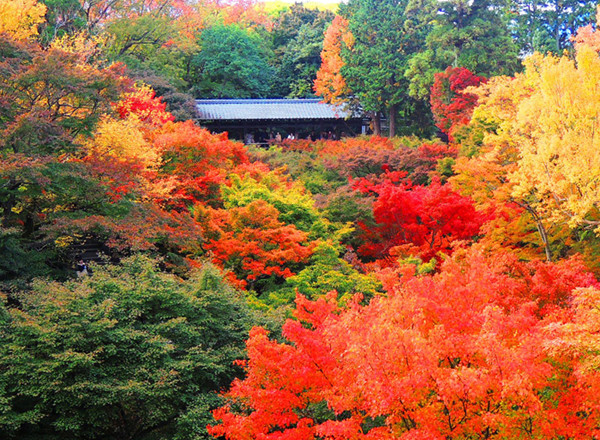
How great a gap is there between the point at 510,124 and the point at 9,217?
549 inches

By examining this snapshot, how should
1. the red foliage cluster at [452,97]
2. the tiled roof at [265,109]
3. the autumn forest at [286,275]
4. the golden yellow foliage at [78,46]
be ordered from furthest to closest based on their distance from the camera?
the tiled roof at [265,109]
the red foliage cluster at [452,97]
the golden yellow foliage at [78,46]
the autumn forest at [286,275]

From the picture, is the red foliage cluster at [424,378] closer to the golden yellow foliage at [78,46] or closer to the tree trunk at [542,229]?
the tree trunk at [542,229]

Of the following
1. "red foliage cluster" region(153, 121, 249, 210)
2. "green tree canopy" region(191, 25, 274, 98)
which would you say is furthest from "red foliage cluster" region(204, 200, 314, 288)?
"green tree canopy" region(191, 25, 274, 98)

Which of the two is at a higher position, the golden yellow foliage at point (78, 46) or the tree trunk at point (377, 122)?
the golden yellow foliage at point (78, 46)

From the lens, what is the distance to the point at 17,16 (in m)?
20.5

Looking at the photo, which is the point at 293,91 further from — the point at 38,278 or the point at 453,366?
the point at 453,366

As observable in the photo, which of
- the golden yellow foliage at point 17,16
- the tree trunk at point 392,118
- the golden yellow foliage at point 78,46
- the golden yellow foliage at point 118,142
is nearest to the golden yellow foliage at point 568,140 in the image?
the golden yellow foliage at point 118,142

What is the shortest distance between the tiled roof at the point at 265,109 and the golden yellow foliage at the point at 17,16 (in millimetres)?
19202

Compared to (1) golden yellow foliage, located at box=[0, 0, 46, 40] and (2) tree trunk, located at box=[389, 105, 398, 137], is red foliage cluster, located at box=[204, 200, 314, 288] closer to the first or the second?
(1) golden yellow foliage, located at box=[0, 0, 46, 40]

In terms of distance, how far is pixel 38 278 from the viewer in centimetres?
1461

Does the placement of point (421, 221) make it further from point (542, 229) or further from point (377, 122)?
point (377, 122)

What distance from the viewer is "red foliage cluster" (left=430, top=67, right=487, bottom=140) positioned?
3412 cm

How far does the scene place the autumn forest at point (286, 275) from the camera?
29.5ft

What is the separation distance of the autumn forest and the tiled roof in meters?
12.1
